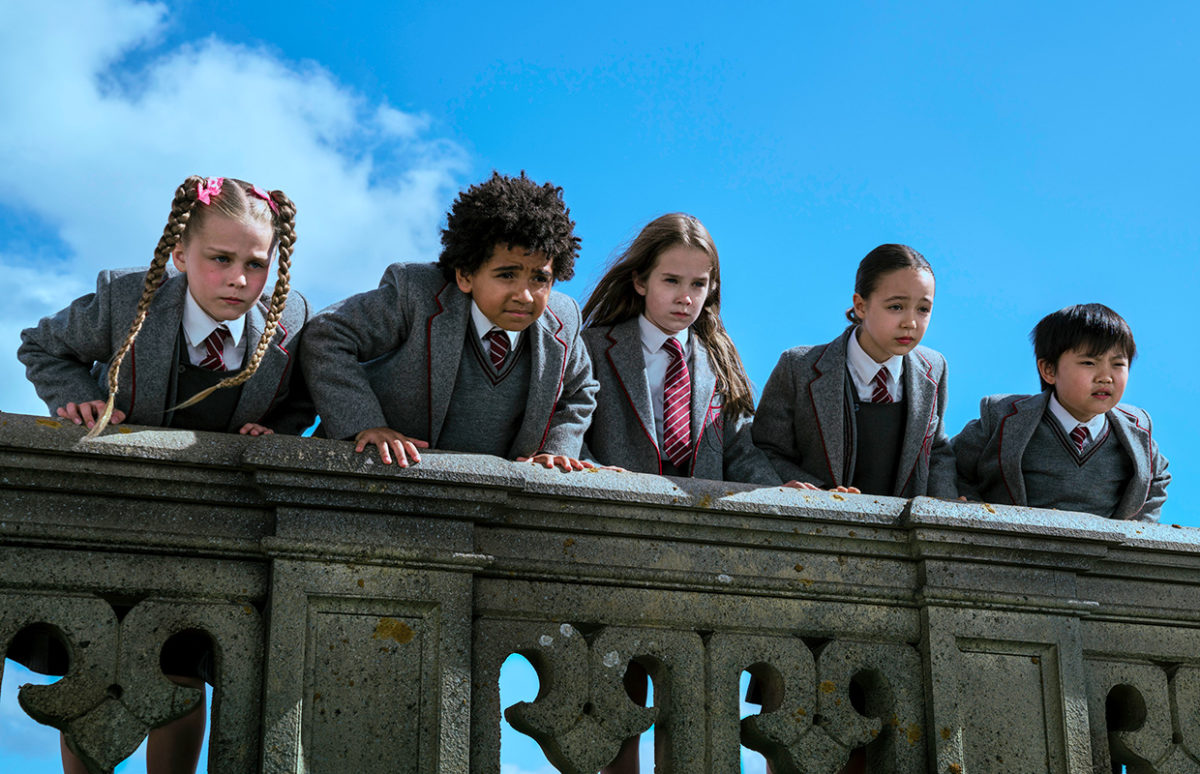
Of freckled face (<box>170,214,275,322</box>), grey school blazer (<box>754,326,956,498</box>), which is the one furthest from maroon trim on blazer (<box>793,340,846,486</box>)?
freckled face (<box>170,214,275,322</box>)

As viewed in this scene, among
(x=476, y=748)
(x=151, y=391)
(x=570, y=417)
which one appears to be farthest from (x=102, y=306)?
(x=476, y=748)

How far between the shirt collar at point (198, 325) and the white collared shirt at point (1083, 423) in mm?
2841

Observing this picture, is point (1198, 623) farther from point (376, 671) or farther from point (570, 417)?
point (376, 671)

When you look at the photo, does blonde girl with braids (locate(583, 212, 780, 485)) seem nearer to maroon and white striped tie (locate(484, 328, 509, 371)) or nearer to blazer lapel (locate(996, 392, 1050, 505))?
maroon and white striped tie (locate(484, 328, 509, 371))

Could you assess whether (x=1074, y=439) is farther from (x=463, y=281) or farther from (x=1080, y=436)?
(x=463, y=281)

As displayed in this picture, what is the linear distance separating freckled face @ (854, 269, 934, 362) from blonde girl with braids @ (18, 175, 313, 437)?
1976mm

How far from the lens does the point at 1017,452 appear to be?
15.2 ft

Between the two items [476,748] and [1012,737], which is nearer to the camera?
[476,748]

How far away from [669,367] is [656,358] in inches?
2.2

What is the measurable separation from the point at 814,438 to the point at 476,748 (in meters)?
1.77

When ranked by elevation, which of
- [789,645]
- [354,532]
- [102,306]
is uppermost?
[102,306]

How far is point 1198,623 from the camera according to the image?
13.2 ft

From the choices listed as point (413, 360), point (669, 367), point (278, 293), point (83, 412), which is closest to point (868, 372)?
point (669, 367)

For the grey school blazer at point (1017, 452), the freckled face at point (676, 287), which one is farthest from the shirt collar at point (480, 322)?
the grey school blazer at point (1017, 452)
